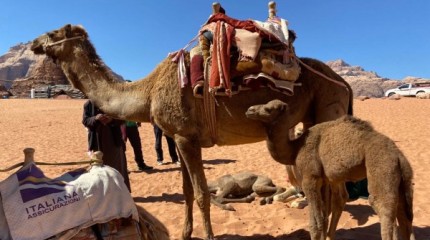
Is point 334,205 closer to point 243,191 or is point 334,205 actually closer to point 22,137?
point 243,191

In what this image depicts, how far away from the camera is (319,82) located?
4.43m

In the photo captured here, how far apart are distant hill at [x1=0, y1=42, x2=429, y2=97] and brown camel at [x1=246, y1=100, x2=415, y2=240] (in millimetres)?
44701

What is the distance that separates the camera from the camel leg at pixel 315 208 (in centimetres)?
322

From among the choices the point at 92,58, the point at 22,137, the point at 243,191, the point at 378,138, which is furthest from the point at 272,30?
the point at 22,137

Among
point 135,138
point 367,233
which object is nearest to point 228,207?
point 367,233

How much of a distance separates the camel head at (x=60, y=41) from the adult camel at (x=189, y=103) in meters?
0.01

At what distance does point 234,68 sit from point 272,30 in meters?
0.65

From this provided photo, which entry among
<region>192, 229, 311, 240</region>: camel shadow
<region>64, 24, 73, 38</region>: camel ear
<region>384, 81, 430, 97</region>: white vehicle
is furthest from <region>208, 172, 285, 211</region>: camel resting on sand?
<region>384, 81, 430, 97</region>: white vehicle

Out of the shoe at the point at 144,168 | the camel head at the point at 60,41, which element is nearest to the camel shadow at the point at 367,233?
the camel head at the point at 60,41

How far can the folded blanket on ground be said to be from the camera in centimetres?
267

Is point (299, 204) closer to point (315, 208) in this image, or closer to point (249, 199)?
point (249, 199)

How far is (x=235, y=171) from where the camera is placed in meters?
10.2

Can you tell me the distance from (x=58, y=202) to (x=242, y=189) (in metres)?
4.59

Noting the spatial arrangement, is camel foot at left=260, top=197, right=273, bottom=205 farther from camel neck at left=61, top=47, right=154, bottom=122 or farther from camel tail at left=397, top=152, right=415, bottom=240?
camel tail at left=397, top=152, right=415, bottom=240
